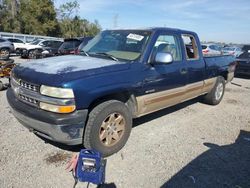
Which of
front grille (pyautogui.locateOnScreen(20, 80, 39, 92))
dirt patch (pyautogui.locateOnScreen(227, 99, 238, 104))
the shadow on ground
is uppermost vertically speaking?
front grille (pyautogui.locateOnScreen(20, 80, 39, 92))

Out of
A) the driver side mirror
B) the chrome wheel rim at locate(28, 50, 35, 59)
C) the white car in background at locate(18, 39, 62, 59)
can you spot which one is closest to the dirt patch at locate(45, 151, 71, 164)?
the driver side mirror

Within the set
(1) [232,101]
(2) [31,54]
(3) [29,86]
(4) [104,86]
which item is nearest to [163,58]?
(4) [104,86]

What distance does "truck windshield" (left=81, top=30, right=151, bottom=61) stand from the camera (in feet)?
14.6

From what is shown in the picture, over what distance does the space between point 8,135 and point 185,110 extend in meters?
4.15

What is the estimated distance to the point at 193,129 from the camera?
5.27m

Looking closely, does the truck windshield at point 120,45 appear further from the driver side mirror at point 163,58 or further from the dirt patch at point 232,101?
the dirt patch at point 232,101

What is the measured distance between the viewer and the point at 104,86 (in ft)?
11.8

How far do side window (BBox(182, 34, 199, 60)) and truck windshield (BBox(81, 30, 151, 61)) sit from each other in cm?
133

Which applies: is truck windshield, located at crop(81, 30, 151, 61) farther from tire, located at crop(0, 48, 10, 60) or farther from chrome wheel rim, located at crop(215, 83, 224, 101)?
tire, located at crop(0, 48, 10, 60)

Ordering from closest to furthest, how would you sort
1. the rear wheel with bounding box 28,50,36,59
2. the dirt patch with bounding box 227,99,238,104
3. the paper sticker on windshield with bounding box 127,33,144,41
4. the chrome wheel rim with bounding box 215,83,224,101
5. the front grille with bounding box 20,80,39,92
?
the front grille with bounding box 20,80,39,92, the paper sticker on windshield with bounding box 127,33,144,41, the chrome wheel rim with bounding box 215,83,224,101, the dirt patch with bounding box 227,99,238,104, the rear wheel with bounding box 28,50,36,59

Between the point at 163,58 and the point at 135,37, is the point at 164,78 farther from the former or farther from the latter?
the point at 135,37

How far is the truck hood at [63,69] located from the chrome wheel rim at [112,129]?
722 mm

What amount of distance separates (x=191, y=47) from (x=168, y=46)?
1214 millimetres

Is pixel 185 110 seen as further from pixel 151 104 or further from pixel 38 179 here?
pixel 38 179
